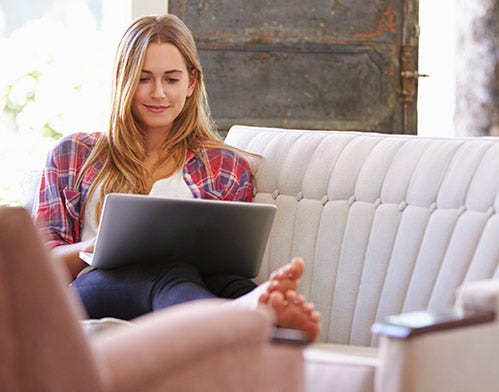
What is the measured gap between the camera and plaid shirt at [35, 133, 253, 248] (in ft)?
9.99

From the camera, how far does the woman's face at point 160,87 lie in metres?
3.12

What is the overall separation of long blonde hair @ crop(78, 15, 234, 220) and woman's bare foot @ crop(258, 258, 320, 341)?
1.01 meters

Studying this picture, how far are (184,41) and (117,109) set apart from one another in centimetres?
26

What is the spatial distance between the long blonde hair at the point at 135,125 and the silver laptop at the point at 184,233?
392mm

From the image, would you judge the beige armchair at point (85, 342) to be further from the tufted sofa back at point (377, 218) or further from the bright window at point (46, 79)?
the bright window at point (46, 79)

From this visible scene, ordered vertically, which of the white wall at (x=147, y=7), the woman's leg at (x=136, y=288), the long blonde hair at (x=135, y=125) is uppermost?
the white wall at (x=147, y=7)

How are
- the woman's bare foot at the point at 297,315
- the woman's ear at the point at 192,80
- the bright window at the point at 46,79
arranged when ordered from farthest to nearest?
the bright window at the point at 46,79 < the woman's ear at the point at 192,80 < the woman's bare foot at the point at 297,315

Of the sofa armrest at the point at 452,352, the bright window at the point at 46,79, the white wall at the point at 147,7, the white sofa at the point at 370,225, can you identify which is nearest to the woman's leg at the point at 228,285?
the white sofa at the point at 370,225

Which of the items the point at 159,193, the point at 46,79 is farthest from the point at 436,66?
the point at 159,193

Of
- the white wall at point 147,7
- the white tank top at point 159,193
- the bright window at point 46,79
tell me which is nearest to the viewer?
the white tank top at point 159,193

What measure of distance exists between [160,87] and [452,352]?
1463 mm

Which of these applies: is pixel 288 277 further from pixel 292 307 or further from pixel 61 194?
pixel 61 194

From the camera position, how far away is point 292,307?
79.4 inches

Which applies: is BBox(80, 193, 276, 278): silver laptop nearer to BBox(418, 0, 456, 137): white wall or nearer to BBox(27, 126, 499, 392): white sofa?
BBox(27, 126, 499, 392): white sofa
